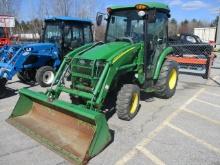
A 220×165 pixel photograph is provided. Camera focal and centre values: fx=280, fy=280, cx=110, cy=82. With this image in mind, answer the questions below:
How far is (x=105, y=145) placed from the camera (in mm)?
4617

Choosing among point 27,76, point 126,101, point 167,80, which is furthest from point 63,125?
point 27,76

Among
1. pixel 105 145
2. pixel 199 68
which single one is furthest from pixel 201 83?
pixel 105 145

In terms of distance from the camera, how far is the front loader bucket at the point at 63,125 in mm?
4430

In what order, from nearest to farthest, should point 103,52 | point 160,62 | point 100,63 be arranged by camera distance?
point 100,63, point 103,52, point 160,62

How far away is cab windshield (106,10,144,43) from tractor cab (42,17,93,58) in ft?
10.7

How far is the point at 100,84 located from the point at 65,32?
5.34 m

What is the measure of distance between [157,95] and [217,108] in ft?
5.41

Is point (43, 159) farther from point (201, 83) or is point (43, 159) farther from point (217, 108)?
point (201, 83)

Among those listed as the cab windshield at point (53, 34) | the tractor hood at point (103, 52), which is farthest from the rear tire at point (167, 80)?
the cab windshield at point (53, 34)

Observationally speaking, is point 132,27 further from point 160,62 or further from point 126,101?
point 126,101

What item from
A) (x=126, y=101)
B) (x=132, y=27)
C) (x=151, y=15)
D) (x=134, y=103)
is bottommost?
(x=134, y=103)

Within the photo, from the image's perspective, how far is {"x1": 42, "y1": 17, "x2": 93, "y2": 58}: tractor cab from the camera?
10.1m

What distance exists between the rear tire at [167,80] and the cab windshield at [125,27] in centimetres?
130

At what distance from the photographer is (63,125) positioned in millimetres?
5219
